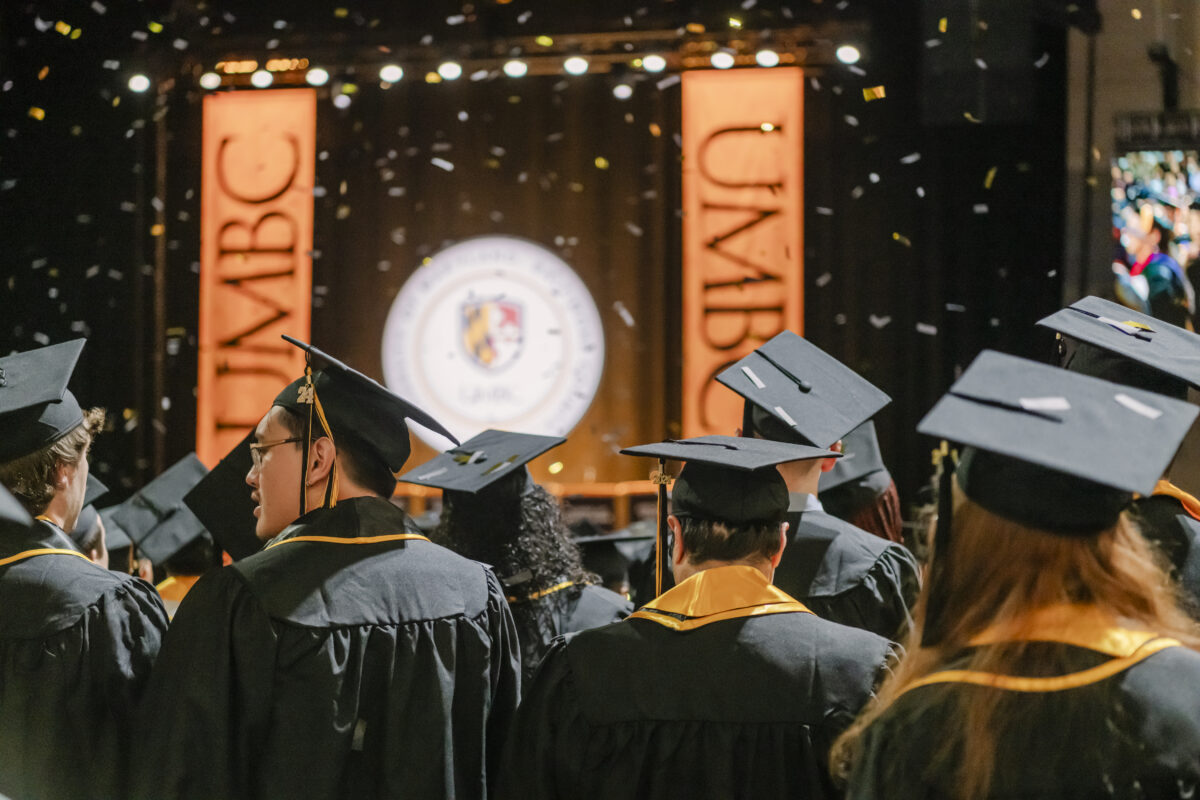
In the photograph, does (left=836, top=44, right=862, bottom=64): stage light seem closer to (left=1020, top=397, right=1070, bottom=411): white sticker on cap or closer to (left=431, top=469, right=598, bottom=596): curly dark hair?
(left=431, top=469, right=598, bottom=596): curly dark hair

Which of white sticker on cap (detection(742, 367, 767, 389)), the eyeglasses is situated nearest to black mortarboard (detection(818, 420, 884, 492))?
white sticker on cap (detection(742, 367, 767, 389))

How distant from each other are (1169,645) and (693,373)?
233 inches

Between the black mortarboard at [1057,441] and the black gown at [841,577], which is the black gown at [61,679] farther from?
the black mortarboard at [1057,441]

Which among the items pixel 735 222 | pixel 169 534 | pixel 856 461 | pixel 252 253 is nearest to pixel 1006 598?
pixel 856 461

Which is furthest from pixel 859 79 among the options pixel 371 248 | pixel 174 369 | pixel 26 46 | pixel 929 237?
pixel 26 46

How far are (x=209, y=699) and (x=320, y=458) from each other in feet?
1.67

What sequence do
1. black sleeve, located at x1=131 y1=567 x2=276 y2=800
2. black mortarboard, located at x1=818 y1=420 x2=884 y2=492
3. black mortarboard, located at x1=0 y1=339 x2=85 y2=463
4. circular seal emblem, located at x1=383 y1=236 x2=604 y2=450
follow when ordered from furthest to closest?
→ circular seal emblem, located at x1=383 y1=236 x2=604 y2=450, black mortarboard, located at x1=818 y1=420 x2=884 y2=492, black mortarboard, located at x1=0 y1=339 x2=85 y2=463, black sleeve, located at x1=131 y1=567 x2=276 y2=800

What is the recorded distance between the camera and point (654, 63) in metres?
6.96

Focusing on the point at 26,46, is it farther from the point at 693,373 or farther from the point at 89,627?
the point at 89,627

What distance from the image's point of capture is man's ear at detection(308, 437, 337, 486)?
6.79 feet

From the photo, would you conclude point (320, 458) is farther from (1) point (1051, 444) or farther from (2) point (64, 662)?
(1) point (1051, 444)

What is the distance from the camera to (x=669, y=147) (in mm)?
7137

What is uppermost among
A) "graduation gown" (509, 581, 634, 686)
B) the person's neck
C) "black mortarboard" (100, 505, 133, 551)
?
the person's neck

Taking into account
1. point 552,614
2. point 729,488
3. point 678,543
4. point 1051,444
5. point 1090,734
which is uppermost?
point 1051,444
